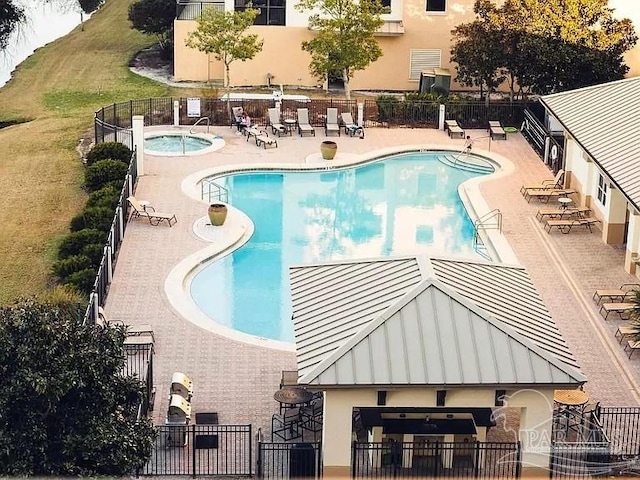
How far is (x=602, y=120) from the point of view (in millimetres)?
35781

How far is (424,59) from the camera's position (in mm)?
53906

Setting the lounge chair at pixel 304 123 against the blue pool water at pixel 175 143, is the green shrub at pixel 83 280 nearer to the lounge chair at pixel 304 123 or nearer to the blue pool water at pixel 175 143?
the blue pool water at pixel 175 143

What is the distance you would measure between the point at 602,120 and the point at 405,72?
1932cm

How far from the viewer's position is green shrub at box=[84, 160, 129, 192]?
38.3 meters

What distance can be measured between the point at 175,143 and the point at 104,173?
6.90 m

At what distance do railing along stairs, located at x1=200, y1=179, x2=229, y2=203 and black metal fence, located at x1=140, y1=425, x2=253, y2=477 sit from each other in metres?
16.5

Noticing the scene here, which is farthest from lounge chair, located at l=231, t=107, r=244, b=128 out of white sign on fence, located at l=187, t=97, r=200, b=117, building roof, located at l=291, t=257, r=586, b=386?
building roof, located at l=291, t=257, r=586, b=386

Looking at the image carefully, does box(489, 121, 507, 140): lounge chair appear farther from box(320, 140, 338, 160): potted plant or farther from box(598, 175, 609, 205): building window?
box(598, 175, 609, 205): building window

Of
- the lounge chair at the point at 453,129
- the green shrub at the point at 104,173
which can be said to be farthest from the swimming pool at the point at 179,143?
the lounge chair at the point at 453,129

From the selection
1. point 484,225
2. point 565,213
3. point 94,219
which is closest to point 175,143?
point 94,219

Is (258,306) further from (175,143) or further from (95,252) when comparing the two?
(175,143)

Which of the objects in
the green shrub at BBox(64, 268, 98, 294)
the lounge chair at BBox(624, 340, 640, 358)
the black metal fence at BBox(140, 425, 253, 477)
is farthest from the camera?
the green shrub at BBox(64, 268, 98, 294)

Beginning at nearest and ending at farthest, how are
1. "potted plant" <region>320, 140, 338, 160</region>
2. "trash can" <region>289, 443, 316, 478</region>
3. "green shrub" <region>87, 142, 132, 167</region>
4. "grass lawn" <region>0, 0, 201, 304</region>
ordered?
"trash can" <region>289, 443, 316, 478</region>
"grass lawn" <region>0, 0, 201, 304</region>
"green shrub" <region>87, 142, 132, 167</region>
"potted plant" <region>320, 140, 338, 160</region>

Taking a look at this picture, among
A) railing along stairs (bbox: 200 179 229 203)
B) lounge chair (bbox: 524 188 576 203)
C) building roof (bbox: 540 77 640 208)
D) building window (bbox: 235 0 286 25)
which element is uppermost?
building roof (bbox: 540 77 640 208)
